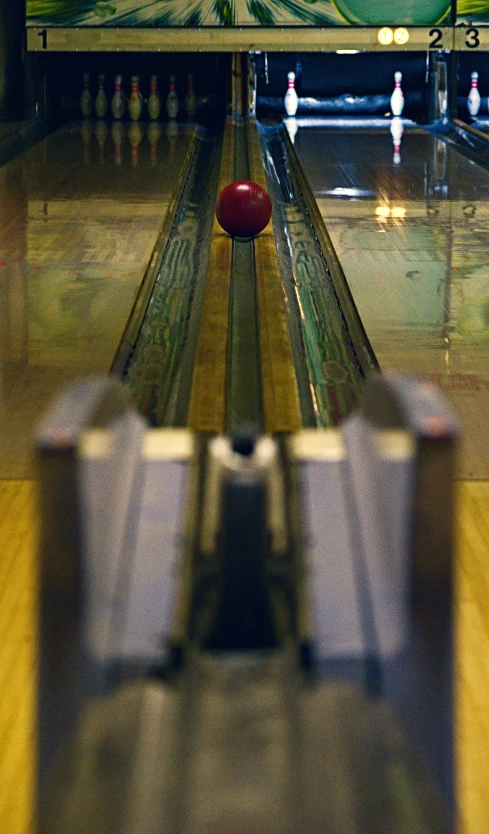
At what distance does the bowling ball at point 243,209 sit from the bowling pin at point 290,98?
4209 millimetres

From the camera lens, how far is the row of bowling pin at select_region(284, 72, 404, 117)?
7961 millimetres

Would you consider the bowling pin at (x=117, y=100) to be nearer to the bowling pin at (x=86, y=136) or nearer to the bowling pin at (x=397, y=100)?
the bowling pin at (x=86, y=136)

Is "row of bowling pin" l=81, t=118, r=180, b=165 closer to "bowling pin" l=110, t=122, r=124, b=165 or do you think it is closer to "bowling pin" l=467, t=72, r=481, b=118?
"bowling pin" l=110, t=122, r=124, b=165

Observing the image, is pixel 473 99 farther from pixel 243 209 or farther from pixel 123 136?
pixel 243 209

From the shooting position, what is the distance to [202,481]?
1.18m

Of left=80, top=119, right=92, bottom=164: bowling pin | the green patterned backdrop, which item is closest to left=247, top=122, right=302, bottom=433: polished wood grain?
left=80, top=119, right=92, bottom=164: bowling pin

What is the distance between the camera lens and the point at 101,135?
24.2ft

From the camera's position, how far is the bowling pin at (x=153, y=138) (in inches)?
251

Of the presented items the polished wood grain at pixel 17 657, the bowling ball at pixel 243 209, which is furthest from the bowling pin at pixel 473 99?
the polished wood grain at pixel 17 657

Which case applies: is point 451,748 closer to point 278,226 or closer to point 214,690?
point 214,690

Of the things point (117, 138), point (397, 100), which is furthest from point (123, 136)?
point (397, 100)

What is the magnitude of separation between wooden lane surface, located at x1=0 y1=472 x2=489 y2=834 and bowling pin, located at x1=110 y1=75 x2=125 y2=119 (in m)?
6.32

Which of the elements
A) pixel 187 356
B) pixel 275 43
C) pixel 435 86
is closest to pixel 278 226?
pixel 187 356

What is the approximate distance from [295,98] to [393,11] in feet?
3.39
